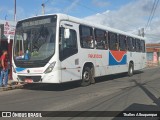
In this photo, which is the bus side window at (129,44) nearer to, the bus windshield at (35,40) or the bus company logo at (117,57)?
the bus company logo at (117,57)

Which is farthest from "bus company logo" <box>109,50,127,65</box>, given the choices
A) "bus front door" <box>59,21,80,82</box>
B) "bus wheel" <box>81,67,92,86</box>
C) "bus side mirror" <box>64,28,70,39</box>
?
"bus side mirror" <box>64,28,70,39</box>

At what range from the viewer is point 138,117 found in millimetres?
8781

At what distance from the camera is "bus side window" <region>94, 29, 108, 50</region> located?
1770 centimetres

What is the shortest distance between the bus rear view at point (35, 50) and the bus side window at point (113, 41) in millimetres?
5972

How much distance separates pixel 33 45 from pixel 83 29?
300 centimetres

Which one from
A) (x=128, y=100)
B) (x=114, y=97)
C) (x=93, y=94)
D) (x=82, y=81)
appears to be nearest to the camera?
(x=128, y=100)

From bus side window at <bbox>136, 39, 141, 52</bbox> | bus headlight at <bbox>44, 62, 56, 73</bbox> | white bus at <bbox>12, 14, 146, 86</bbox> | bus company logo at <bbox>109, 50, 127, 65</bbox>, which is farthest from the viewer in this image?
bus side window at <bbox>136, 39, 141, 52</bbox>

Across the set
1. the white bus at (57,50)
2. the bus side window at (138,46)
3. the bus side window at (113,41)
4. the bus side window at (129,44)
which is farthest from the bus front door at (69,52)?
the bus side window at (138,46)

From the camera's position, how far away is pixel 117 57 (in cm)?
2052

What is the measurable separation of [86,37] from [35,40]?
119 inches

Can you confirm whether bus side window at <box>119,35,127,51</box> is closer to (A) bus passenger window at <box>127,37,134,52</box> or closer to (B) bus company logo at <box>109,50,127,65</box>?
(B) bus company logo at <box>109,50,127,65</box>

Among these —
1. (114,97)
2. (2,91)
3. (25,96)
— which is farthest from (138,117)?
(2,91)

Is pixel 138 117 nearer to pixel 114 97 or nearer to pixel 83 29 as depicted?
pixel 114 97

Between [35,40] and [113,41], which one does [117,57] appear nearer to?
[113,41]
